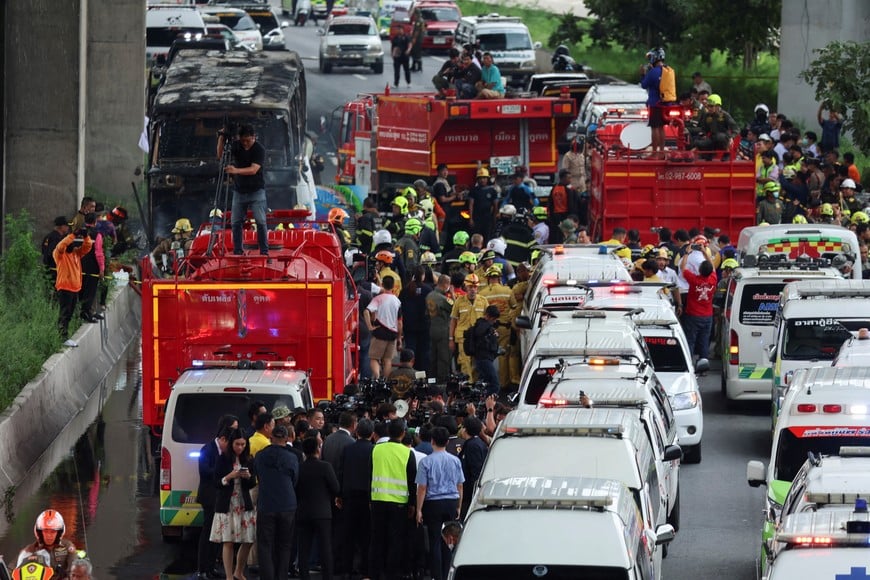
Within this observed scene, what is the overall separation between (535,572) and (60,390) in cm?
1243

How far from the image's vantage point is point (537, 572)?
11.9 m

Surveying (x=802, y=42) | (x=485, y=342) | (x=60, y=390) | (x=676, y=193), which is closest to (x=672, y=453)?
(x=485, y=342)

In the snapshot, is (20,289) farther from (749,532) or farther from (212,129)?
(749,532)

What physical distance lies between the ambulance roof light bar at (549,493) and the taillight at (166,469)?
15.3ft

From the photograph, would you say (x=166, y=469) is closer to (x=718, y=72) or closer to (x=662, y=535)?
(x=662, y=535)

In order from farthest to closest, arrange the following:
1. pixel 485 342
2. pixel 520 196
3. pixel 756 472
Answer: pixel 520 196
pixel 485 342
pixel 756 472

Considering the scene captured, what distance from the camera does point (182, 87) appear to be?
102 feet

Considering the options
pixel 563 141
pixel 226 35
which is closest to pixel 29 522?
pixel 563 141

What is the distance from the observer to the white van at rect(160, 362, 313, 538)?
1691cm

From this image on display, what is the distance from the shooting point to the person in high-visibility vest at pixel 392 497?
15.8 metres

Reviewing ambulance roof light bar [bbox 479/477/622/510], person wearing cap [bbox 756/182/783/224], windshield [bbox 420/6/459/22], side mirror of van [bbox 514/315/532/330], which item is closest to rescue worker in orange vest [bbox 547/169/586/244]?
person wearing cap [bbox 756/182/783/224]

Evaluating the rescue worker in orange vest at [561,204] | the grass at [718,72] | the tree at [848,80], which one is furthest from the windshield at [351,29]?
the tree at [848,80]

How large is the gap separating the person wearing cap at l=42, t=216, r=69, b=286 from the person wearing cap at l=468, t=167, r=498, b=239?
8860 mm

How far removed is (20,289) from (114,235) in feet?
13.5
